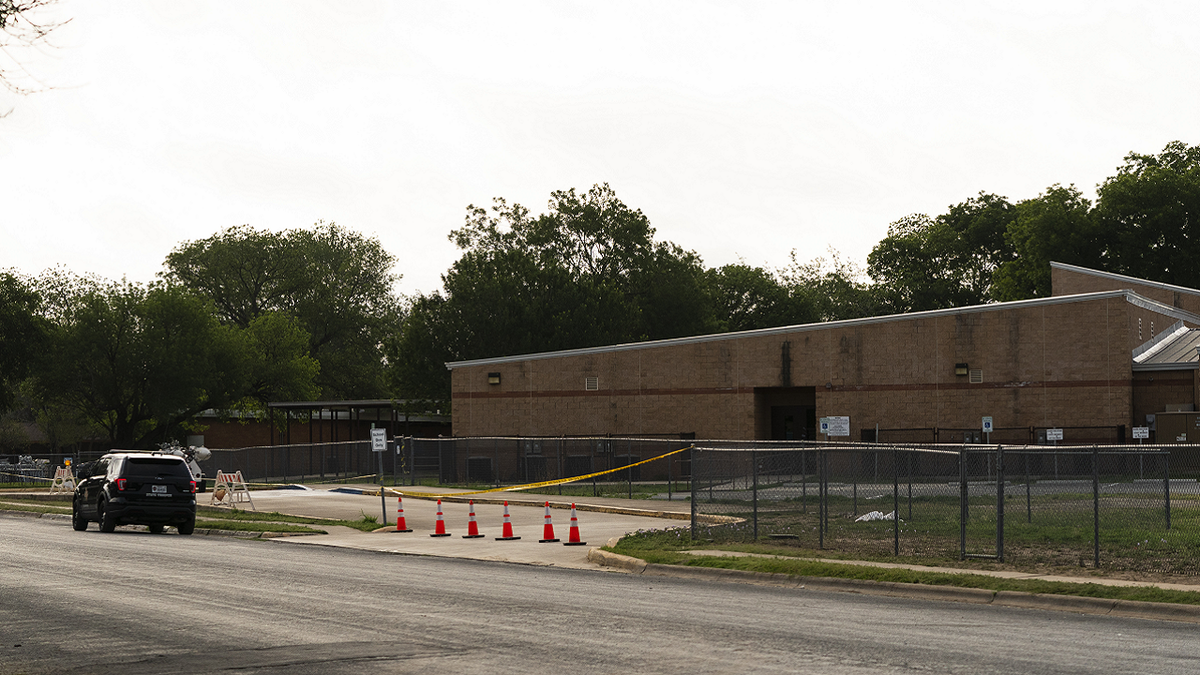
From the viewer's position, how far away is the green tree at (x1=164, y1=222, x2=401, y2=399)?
9400 cm

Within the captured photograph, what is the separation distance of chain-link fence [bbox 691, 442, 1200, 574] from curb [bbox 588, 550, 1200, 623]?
7.92 feet

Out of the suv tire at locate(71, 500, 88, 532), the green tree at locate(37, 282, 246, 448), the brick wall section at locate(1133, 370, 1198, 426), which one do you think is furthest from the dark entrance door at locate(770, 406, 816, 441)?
the green tree at locate(37, 282, 246, 448)

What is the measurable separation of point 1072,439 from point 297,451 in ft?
107

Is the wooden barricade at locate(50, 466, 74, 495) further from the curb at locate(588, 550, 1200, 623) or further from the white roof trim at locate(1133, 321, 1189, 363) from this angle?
the white roof trim at locate(1133, 321, 1189, 363)

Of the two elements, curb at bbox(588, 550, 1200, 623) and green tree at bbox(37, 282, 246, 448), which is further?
green tree at bbox(37, 282, 246, 448)

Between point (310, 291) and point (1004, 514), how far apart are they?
8255 cm

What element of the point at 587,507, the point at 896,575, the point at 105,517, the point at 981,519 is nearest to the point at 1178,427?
the point at 587,507

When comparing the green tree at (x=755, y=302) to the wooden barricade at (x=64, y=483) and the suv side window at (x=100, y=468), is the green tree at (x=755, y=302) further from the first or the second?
the suv side window at (x=100, y=468)

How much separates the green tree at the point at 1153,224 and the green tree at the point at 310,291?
171 feet

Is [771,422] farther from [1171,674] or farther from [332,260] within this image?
[332,260]

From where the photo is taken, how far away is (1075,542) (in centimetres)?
1914

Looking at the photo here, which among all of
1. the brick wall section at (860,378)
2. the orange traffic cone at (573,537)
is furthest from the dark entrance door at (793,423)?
the orange traffic cone at (573,537)

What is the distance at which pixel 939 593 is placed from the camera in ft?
49.9

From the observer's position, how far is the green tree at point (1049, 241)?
74438 mm
